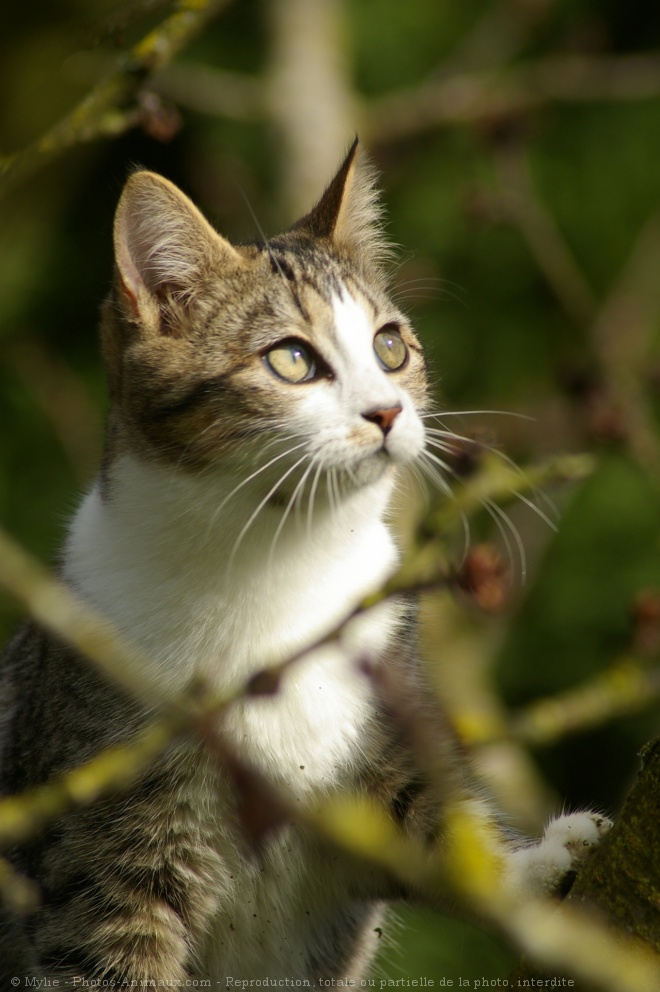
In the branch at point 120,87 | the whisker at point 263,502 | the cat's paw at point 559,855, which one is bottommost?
the cat's paw at point 559,855

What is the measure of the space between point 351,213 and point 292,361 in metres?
0.69

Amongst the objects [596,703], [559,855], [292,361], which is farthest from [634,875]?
[292,361]

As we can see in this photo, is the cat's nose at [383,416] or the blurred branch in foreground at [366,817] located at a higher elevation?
the cat's nose at [383,416]

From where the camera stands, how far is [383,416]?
209 cm

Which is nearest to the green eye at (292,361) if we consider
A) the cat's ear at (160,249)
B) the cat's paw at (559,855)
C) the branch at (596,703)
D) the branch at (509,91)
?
the cat's ear at (160,249)

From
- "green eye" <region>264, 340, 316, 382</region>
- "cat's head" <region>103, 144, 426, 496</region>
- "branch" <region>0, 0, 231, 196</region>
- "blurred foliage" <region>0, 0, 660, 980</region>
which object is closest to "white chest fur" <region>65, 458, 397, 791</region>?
"cat's head" <region>103, 144, 426, 496</region>

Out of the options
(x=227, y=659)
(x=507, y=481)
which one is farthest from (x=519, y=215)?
(x=507, y=481)

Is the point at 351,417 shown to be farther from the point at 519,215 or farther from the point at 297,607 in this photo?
the point at 519,215

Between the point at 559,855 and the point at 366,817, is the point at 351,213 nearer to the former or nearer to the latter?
the point at 559,855

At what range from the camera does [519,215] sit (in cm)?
388

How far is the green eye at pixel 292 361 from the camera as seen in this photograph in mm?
2258

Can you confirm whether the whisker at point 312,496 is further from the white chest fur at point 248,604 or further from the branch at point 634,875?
the branch at point 634,875

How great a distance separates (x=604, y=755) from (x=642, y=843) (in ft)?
13.7

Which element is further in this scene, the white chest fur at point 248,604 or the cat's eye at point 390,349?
the cat's eye at point 390,349
